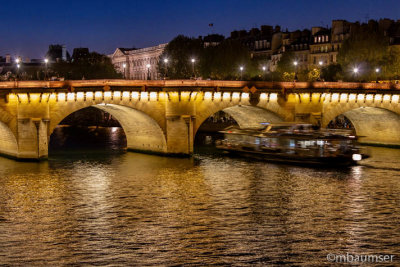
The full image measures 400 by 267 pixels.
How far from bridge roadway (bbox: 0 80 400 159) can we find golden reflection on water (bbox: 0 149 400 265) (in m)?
3.34

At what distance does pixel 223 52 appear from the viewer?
95.1 metres

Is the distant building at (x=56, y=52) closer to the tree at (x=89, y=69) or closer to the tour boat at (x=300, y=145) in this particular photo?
the tree at (x=89, y=69)

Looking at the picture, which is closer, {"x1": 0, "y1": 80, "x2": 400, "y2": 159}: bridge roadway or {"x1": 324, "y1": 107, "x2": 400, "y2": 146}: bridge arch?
{"x1": 0, "y1": 80, "x2": 400, "y2": 159}: bridge roadway

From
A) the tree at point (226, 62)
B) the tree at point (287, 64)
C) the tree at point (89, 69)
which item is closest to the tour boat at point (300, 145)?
the tree at point (226, 62)

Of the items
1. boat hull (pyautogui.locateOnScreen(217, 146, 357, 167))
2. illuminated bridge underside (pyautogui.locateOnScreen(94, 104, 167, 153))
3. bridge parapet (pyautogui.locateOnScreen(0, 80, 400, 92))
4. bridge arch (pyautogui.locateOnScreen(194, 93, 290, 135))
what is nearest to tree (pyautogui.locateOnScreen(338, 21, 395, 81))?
bridge parapet (pyautogui.locateOnScreen(0, 80, 400, 92))

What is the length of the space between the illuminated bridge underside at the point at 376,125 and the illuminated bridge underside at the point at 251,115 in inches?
400

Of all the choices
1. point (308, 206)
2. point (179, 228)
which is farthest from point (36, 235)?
point (308, 206)

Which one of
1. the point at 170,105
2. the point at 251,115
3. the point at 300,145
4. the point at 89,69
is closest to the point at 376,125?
the point at 251,115

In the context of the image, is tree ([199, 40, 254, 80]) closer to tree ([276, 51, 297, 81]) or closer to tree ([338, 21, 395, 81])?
tree ([276, 51, 297, 81])

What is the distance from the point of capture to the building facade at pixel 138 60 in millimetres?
141500

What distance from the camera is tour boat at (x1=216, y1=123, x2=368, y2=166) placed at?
46.5 meters

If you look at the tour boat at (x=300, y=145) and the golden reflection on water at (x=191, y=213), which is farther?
the tour boat at (x=300, y=145)

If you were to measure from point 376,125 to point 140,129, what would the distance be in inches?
981

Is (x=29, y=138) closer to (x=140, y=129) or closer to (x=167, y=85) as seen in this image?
(x=140, y=129)
